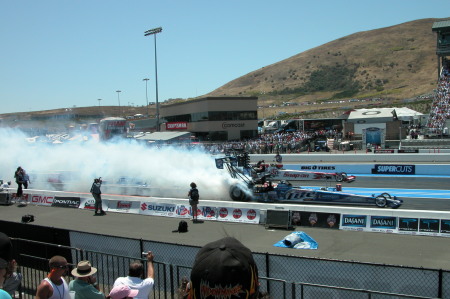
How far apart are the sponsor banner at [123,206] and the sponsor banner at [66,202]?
1.95 meters

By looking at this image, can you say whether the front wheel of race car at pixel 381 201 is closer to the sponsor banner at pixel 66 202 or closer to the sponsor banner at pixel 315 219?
the sponsor banner at pixel 315 219

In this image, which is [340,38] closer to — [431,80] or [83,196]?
[431,80]

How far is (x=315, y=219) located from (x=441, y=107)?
3622 centimetres

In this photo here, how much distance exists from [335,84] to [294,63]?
44567mm

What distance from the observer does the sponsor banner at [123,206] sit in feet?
56.6

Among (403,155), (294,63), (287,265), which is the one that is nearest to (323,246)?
(287,265)

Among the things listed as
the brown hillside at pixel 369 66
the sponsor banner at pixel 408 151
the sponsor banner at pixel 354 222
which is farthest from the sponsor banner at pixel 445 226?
the brown hillside at pixel 369 66

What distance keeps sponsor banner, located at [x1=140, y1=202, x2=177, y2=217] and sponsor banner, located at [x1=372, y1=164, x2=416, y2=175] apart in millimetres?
15793

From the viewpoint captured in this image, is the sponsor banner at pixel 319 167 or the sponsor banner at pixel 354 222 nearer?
the sponsor banner at pixel 354 222

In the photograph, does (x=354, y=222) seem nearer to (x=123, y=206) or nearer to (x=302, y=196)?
(x=302, y=196)

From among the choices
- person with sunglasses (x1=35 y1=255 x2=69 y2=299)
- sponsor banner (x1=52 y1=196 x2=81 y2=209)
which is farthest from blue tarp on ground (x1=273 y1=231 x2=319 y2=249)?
sponsor banner (x1=52 y1=196 x2=81 y2=209)

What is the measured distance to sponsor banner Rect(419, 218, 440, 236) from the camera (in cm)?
1188

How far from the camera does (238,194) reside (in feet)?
60.5

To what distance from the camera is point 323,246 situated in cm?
1136
